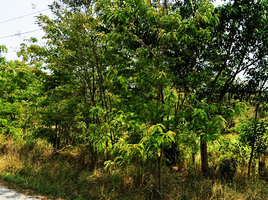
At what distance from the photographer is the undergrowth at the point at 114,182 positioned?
4852 millimetres

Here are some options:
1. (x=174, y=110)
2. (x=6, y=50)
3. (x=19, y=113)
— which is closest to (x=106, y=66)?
(x=174, y=110)

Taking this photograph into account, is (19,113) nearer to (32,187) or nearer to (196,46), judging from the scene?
(32,187)

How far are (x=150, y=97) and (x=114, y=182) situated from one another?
105 inches

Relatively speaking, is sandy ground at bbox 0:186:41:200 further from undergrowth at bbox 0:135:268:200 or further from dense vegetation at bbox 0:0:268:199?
dense vegetation at bbox 0:0:268:199

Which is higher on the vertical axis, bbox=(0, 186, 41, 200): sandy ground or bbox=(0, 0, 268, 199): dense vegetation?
bbox=(0, 0, 268, 199): dense vegetation

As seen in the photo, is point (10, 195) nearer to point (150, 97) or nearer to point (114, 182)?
point (114, 182)

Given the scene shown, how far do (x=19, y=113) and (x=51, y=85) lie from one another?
10.2ft

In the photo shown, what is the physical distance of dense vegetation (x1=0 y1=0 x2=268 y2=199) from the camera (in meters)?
4.20

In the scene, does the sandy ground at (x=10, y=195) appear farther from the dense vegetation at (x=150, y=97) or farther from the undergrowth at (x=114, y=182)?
the dense vegetation at (x=150, y=97)

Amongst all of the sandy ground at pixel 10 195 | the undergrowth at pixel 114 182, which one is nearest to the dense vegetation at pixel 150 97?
the undergrowth at pixel 114 182

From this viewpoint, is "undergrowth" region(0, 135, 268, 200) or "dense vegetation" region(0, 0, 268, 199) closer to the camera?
"dense vegetation" region(0, 0, 268, 199)

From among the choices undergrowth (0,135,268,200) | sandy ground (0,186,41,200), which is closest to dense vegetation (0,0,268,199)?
undergrowth (0,135,268,200)

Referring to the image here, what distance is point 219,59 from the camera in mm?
5574

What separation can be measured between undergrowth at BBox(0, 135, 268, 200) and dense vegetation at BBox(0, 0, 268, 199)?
4 centimetres
